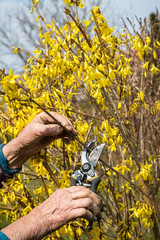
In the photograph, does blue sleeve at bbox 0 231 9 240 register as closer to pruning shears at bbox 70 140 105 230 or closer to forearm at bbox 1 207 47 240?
forearm at bbox 1 207 47 240

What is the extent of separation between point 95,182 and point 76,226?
0.81m

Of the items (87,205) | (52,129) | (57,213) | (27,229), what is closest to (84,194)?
(87,205)

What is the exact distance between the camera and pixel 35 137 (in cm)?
160

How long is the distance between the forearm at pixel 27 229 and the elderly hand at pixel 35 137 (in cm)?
50

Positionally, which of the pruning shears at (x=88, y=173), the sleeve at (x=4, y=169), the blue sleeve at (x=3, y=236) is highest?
the sleeve at (x=4, y=169)

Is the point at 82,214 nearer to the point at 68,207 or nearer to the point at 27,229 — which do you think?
the point at 68,207

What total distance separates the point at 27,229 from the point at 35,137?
1.92ft

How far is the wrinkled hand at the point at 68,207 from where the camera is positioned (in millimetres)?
1233

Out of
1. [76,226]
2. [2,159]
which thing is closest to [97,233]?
[76,226]

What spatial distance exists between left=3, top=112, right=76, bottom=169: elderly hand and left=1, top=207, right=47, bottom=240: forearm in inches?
19.8

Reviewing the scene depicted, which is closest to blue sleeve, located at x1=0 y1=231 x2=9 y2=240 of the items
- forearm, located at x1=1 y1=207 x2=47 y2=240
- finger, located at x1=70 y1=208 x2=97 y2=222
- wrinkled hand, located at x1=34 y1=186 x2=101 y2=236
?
forearm, located at x1=1 y1=207 x2=47 y2=240

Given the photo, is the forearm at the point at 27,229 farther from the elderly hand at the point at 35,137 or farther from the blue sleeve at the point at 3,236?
the elderly hand at the point at 35,137

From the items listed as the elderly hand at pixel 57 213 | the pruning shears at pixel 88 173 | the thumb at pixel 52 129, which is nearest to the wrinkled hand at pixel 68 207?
the elderly hand at pixel 57 213

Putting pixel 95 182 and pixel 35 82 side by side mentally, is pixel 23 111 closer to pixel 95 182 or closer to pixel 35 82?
pixel 35 82
